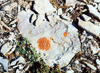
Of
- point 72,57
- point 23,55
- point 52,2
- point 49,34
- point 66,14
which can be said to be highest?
point 52,2

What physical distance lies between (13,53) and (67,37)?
2.18 m

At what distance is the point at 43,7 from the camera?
6102 millimetres

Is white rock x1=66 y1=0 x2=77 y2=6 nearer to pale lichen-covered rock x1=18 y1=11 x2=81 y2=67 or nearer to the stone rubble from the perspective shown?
the stone rubble

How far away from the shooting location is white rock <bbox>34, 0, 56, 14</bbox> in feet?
19.7

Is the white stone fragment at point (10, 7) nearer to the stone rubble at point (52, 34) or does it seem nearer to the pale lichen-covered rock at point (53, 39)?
the stone rubble at point (52, 34)

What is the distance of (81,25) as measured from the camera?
19.1ft

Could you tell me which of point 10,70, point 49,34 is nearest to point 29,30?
point 49,34

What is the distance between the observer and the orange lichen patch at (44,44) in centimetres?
538

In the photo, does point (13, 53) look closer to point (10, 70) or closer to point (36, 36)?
point (10, 70)

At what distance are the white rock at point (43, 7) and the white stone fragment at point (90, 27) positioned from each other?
1.37m

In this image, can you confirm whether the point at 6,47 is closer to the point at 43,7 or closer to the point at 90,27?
the point at 43,7

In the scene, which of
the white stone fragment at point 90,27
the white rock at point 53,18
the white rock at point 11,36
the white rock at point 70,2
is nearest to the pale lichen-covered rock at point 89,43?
the white stone fragment at point 90,27

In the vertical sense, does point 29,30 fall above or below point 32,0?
below

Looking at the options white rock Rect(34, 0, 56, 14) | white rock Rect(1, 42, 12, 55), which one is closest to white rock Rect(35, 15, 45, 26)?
white rock Rect(34, 0, 56, 14)
